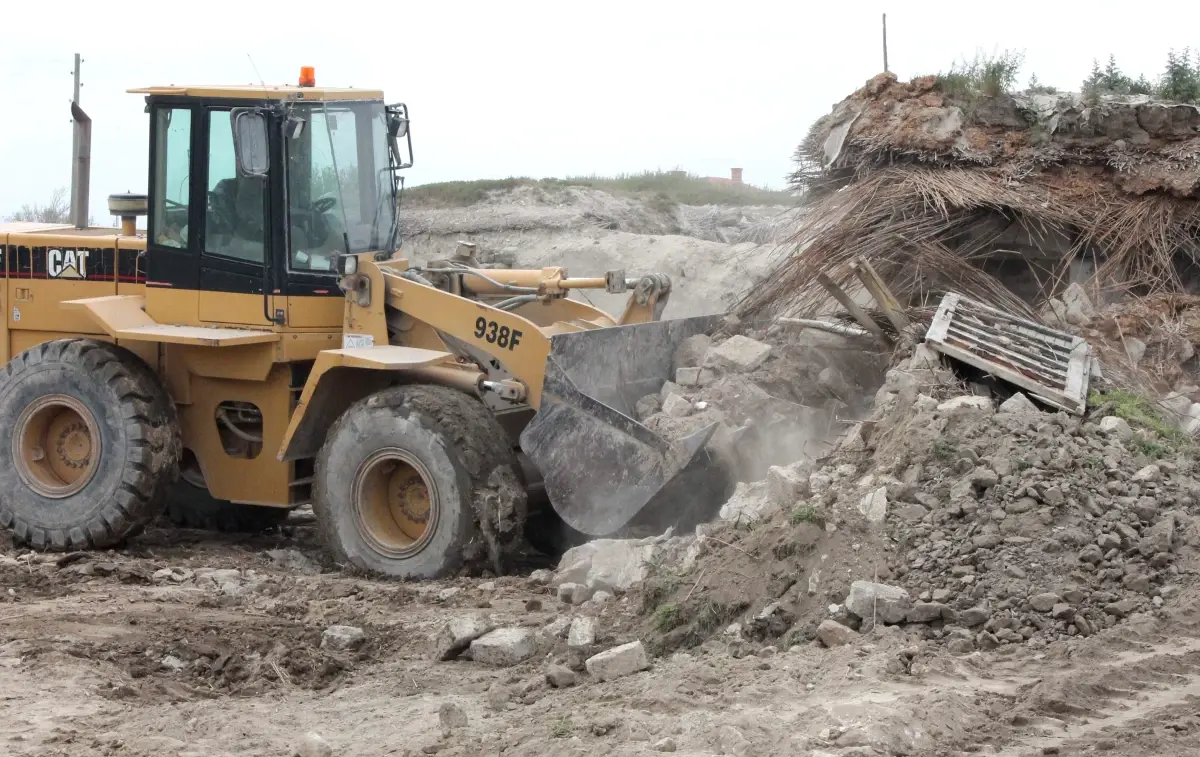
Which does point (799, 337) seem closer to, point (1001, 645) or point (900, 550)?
point (900, 550)

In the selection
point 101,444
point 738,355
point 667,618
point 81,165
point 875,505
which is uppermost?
point 81,165

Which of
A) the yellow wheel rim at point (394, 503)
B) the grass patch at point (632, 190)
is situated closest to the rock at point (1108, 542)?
the yellow wheel rim at point (394, 503)

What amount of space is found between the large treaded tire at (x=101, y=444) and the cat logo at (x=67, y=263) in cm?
66

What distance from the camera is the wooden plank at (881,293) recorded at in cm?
916

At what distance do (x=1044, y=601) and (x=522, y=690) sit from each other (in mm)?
2180

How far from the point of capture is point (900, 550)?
6438 millimetres

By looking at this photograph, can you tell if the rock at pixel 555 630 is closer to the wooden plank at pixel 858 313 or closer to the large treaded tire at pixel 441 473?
the large treaded tire at pixel 441 473

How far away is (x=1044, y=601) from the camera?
6.01 m

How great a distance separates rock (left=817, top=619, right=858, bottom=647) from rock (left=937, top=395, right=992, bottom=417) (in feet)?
5.83

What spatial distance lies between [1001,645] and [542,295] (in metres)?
4.47

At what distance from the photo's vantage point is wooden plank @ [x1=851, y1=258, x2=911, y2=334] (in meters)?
9.16

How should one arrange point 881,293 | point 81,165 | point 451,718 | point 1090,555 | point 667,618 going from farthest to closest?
point 81,165
point 881,293
point 667,618
point 1090,555
point 451,718

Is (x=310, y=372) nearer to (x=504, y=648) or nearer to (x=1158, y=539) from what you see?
(x=504, y=648)

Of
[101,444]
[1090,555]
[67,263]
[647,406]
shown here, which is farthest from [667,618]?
[67,263]
